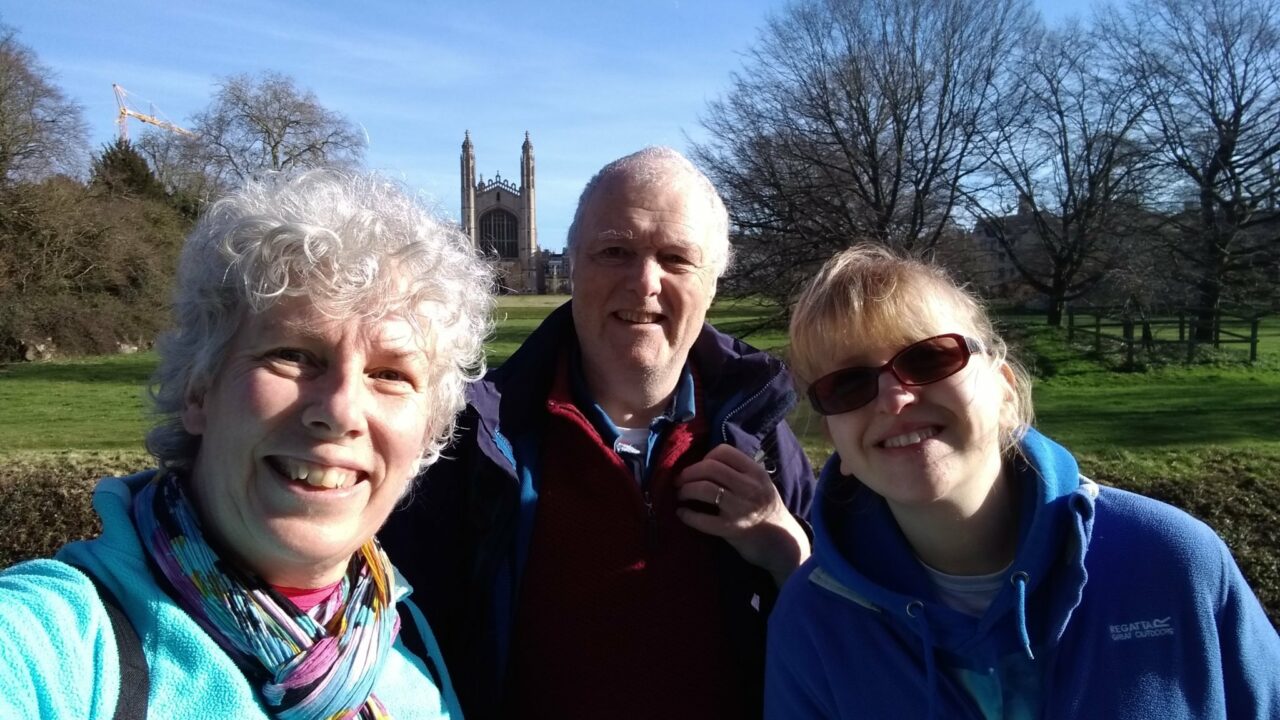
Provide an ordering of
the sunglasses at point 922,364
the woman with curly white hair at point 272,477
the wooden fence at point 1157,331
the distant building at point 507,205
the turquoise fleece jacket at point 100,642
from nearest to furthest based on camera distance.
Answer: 1. the turquoise fleece jacket at point 100,642
2. the woman with curly white hair at point 272,477
3. the sunglasses at point 922,364
4. the wooden fence at point 1157,331
5. the distant building at point 507,205

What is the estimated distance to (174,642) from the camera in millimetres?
1526

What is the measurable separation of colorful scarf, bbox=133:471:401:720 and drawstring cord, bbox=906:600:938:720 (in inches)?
47.6

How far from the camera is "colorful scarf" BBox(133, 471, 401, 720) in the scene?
5.28 ft

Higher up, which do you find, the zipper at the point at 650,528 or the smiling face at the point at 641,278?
the smiling face at the point at 641,278

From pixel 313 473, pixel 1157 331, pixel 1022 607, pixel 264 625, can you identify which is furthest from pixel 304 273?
pixel 1157 331

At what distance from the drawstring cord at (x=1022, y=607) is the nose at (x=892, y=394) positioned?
0.44 m

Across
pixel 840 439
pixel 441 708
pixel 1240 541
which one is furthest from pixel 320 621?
pixel 1240 541

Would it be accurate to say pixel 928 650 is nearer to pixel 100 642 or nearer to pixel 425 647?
pixel 425 647

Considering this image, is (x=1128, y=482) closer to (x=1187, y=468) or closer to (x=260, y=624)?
(x=1187, y=468)

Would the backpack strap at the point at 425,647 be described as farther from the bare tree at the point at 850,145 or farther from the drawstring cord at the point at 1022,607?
the bare tree at the point at 850,145

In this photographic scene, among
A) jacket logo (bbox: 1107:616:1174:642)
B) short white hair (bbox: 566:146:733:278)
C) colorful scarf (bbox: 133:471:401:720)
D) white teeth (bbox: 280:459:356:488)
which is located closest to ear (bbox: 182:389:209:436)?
colorful scarf (bbox: 133:471:401:720)

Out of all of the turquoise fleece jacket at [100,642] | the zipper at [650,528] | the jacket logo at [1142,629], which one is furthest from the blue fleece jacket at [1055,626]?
the turquoise fleece jacket at [100,642]

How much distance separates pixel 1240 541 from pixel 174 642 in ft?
19.4

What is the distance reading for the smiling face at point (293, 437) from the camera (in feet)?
5.55
